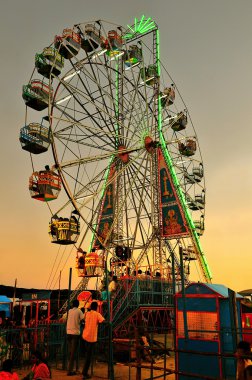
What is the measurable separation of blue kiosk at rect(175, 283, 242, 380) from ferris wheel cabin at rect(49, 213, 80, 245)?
31.9ft

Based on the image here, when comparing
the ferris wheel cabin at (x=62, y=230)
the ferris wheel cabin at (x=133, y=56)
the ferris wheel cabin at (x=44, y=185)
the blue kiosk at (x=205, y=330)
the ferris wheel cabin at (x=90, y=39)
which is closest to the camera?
the blue kiosk at (x=205, y=330)

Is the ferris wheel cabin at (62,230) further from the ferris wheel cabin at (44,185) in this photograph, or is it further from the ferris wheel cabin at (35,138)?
the ferris wheel cabin at (35,138)

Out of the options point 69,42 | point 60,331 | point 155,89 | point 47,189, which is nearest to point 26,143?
point 47,189

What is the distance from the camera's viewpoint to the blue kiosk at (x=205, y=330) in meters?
8.48

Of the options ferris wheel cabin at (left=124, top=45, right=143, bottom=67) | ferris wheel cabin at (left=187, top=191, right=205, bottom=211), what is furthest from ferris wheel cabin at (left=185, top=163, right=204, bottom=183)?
ferris wheel cabin at (left=124, top=45, right=143, bottom=67)

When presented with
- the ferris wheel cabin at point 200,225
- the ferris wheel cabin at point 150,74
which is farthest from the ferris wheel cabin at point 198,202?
the ferris wheel cabin at point 150,74

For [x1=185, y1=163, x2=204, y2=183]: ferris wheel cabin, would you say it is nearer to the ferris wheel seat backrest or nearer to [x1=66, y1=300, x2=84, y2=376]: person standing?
the ferris wheel seat backrest

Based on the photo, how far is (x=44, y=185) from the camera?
17844 millimetres

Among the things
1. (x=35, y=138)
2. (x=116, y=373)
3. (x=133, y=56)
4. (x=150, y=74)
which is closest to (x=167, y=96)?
(x=150, y=74)

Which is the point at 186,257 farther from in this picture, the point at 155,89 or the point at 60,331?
the point at 60,331

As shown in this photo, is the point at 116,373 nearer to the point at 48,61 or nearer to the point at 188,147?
the point at 48,61

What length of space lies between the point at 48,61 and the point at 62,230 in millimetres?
7954

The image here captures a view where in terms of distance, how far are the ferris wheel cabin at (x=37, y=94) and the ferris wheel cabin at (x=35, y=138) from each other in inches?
43.8

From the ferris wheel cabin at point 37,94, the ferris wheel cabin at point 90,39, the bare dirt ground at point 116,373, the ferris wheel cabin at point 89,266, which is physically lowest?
the bare dirt ground at point 116,373
